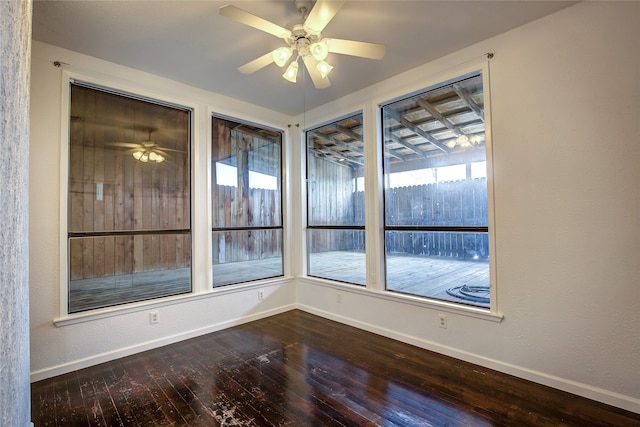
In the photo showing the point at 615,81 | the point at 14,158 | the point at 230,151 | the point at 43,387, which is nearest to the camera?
the point at 14,158

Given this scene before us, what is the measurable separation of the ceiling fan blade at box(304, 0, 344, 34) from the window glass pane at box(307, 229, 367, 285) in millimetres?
2316

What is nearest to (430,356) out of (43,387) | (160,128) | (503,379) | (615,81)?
(503,379)

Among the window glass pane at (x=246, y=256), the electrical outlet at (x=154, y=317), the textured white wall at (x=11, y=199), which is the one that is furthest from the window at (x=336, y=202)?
the textured white wall at (x=11, y=199)

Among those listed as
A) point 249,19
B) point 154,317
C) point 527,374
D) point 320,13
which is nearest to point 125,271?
point 154,317

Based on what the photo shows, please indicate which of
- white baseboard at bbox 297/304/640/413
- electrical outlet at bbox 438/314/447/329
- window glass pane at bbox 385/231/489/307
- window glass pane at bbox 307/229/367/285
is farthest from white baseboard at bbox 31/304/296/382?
electrical outlet at bbox 438/314/447/329

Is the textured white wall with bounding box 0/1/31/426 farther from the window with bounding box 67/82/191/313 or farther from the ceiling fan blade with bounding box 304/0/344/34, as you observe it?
the window with bounding box 67/82/191/313

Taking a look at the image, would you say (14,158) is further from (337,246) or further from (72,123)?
(337,246)

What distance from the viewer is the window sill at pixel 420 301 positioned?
2.56 metres

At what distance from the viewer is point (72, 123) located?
2742 millimetres

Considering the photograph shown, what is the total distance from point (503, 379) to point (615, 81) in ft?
7.51

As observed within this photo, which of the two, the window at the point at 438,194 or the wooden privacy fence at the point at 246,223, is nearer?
the window at the point at 438,194

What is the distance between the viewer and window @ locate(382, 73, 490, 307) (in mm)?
2715

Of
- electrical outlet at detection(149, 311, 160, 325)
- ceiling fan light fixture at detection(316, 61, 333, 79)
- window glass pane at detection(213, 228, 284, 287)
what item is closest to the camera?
ceiling fan light fixture at detection(316, 61, 333, 79)

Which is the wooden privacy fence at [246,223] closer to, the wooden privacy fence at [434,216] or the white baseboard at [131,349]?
the white baseboard at [131,349]
